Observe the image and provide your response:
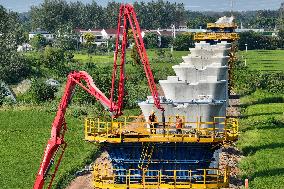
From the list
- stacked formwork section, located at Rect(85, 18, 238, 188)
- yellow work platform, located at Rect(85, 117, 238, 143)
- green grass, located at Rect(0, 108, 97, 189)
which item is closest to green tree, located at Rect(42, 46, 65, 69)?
green grass, located at Rect(0, 108, 97, 189)

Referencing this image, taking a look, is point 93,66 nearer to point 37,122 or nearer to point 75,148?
point 37,122

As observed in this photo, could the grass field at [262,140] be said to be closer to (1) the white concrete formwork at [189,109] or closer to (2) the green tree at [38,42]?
(1) the white concrete formwork at [189,109]

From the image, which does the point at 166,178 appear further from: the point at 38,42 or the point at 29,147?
the point at 38,42

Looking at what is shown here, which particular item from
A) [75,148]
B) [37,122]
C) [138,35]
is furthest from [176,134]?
[37,122]

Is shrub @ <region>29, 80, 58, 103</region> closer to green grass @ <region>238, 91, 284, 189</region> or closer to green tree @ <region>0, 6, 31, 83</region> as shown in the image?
green tree @ <region>0, 6, 31, 83</region>

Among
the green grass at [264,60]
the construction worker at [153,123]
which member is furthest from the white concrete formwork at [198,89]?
the green grass at [264,60]
